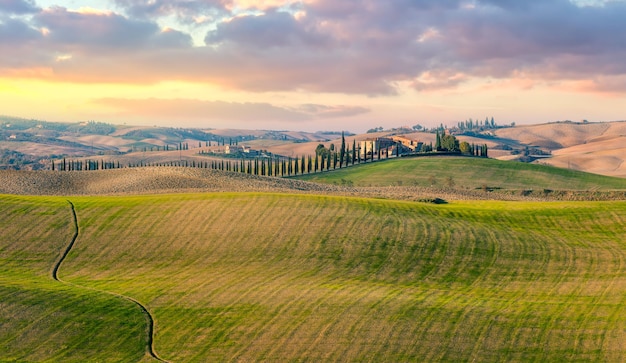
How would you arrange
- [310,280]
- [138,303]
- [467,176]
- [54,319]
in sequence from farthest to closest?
1. [467,176]
2. [310,280]
3. [138,303]
4. [54,319]

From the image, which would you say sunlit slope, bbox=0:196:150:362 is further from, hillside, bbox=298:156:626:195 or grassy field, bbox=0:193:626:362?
hillside, bbox=298:156:626:195

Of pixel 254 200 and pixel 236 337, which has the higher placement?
pixel 254 200

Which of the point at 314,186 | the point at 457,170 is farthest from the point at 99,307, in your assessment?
the point at 457,170

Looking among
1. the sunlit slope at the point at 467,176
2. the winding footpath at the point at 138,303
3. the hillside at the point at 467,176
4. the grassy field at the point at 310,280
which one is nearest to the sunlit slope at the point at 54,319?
the grassy field at the point at 310,280

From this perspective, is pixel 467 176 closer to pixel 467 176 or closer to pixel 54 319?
pixel 467 176

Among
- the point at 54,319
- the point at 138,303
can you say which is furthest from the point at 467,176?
the point at 54,319

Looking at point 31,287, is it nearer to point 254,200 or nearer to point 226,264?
point 226,264
